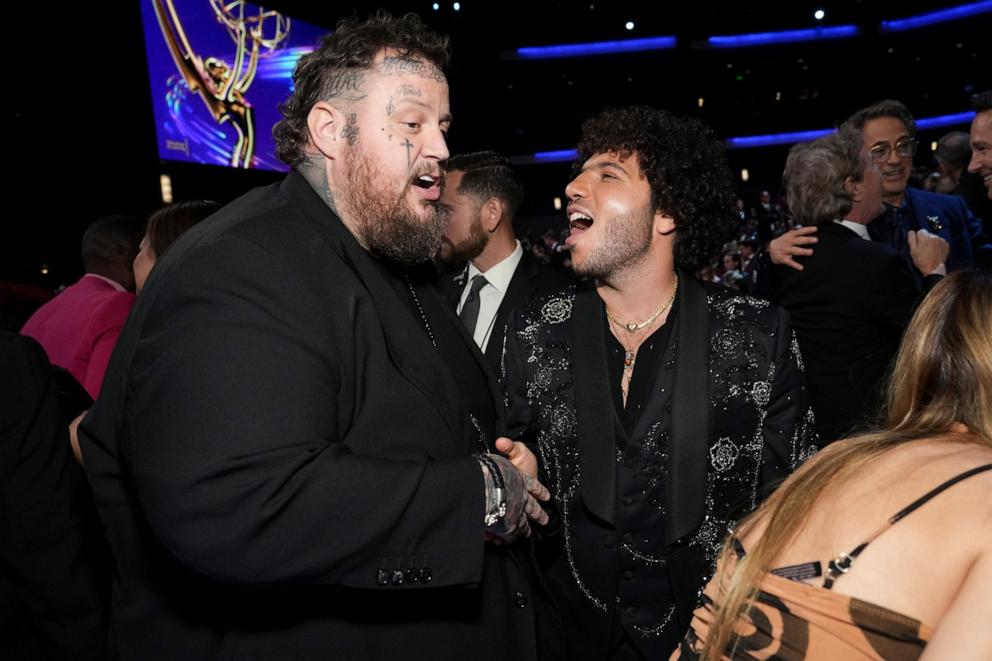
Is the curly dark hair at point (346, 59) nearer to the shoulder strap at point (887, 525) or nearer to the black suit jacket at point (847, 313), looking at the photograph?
the shoulder strap at point (887, 525)

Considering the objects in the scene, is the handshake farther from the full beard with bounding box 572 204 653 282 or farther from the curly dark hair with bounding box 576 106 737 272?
the curly dark hair with bounding box 576 106 737 272

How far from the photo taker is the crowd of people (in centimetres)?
118

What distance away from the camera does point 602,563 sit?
207 centimetres

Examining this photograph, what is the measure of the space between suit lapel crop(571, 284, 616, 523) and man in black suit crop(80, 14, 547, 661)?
37 centimetres

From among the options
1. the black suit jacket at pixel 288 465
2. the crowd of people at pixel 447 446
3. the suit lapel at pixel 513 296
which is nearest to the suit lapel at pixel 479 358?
the crowd of people at pixel 447 446

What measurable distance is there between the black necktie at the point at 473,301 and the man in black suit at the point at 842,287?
150cm

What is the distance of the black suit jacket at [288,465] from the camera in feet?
3.87

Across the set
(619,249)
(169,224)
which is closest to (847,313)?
(619,249)

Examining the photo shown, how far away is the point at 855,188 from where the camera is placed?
11.3 feet

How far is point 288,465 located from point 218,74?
8674 millimetres

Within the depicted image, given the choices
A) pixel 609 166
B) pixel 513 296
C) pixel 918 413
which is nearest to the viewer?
pixel 918 413

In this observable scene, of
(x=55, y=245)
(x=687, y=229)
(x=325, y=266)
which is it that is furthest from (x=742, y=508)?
(x=55, y=245)

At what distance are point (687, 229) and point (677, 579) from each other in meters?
1.09

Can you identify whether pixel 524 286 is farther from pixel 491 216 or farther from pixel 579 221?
pixel 579 221
